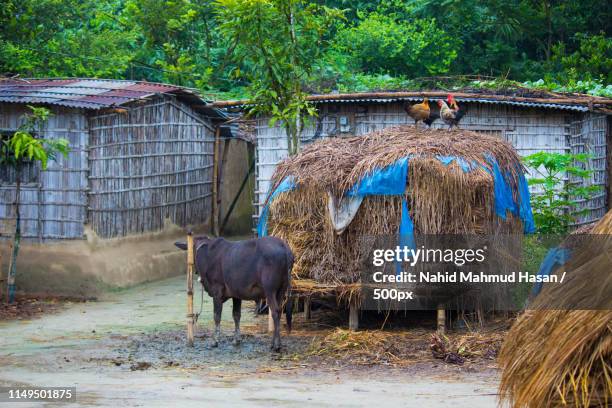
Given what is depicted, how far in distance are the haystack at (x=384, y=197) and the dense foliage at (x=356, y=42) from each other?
25.7 ft

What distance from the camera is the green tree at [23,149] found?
14062 millimetres

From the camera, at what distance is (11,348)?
1181cm

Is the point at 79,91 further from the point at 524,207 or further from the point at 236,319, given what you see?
the point at 524,207

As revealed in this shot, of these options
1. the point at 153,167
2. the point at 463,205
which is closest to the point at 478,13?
the point at 153,167

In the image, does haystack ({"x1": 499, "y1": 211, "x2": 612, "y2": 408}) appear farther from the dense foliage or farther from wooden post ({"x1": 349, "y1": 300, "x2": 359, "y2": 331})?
the dense foliage

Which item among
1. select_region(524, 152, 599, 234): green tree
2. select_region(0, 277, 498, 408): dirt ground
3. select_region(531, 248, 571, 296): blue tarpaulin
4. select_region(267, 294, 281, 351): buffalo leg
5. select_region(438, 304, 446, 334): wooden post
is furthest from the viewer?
select_region(524, 152, 599, 234): green tree

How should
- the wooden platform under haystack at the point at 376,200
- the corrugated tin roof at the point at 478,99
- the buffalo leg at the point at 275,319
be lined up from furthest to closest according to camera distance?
the corrugated tin roof at the point at 478,99
the wooden platform under haystack at the point at 376,200
the buffalo leg at the point at 275,319

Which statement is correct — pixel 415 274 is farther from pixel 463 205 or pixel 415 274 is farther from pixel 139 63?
pixel 139 63

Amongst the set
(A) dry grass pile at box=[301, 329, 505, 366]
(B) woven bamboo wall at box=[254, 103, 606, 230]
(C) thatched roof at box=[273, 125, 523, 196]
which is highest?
(B) woven bamboo wall at box=[254, 103, 606, 230]

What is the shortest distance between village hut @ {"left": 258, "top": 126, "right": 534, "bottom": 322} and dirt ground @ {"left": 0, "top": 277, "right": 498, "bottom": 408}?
3.51 ft

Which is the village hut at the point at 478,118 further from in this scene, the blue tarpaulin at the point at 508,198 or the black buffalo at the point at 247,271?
the black buffalo at the point at 247,271

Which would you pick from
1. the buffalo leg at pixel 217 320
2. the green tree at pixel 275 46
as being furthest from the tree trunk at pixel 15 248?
the buffalo leg at pixel 217 320

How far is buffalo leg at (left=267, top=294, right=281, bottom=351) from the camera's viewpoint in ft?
37.3

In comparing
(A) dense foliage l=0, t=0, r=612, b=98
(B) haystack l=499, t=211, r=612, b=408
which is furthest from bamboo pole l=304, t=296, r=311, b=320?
(A) dense foliage l=0, t=0, r=612, b=98
